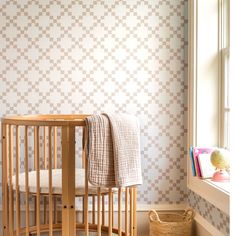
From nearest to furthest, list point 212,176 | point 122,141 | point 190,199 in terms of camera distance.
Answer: point 122,141 < point 212,176 < point 190,199

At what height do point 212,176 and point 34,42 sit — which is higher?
point 34,42

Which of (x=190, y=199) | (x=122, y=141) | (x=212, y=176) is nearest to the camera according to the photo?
(x=122, y=141)

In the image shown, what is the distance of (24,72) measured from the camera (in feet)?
9.63

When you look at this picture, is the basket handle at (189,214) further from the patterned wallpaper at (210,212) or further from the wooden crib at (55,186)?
the wooden crib at (55,186)

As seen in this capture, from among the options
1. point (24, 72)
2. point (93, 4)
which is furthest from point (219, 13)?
point (24, 72)

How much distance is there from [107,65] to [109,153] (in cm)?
99

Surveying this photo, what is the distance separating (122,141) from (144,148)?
0.86m

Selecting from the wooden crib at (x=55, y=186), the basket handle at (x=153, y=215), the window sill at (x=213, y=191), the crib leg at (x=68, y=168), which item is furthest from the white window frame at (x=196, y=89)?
the crib leg at (x=68, y=168)

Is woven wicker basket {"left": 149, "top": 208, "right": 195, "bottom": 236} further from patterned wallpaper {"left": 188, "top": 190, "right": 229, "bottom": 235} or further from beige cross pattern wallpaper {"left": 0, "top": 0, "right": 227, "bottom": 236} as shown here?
beige cross pattern wallpaper {"left": 0, "top": 0, "right": 227, "bottom": 236}

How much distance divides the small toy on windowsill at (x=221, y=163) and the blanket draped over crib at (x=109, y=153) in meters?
0.50

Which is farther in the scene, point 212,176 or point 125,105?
point 125,105

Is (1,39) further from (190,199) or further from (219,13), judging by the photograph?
(190,199)

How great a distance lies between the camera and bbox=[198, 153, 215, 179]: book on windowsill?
2.52 meters

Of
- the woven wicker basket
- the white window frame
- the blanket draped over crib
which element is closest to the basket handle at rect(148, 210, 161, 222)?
the woven wicker basket
